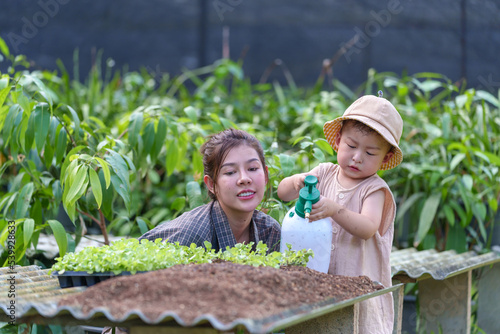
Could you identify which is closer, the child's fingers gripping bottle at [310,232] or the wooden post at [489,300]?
the child's fingers gripping bottle at [310,232]

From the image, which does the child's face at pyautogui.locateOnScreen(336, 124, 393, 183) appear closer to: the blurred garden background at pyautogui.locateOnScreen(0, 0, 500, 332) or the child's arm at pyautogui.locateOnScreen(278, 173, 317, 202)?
the child's arm at pyautogui.locateOnScreen(278, 173, 317, 202)

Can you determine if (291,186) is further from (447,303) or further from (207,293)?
(447,303)

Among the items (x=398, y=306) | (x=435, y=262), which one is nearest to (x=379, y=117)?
(x=398, y=306)

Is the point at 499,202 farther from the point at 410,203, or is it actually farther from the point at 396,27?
the point at 396,27

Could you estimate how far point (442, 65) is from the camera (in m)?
6.15

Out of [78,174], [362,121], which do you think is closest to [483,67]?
[362,121]

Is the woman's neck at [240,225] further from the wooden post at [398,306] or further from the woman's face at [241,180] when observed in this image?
the wooden post at [398,306]

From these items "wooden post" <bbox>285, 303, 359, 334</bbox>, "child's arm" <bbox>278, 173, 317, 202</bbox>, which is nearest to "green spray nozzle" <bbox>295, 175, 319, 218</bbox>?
"child's arm" <bbox>278, 173, 317, 202</bbox>

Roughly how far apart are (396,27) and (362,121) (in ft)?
13.6

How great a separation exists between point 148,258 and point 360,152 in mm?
927

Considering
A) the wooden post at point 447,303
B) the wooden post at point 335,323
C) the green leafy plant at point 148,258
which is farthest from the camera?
the wooden post at point 447,303

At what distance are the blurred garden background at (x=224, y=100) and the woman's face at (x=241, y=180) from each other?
52 cm

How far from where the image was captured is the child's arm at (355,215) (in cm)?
236

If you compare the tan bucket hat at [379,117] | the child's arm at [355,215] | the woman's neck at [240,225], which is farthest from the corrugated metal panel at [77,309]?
the woman's neck at [240,225]
